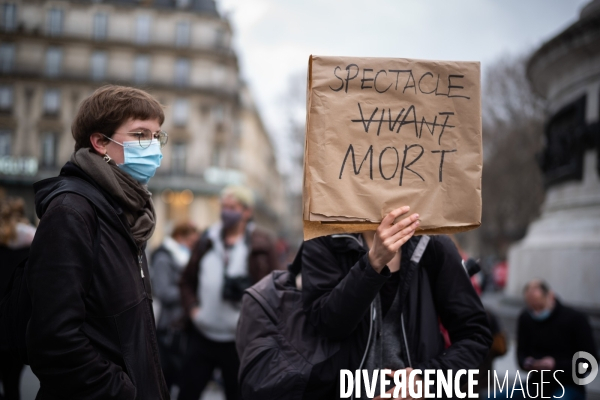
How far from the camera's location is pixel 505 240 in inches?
1576

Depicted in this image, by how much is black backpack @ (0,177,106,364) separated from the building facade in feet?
142

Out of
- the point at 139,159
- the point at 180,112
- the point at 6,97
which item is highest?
the point at 6,97

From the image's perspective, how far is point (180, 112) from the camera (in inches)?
1822

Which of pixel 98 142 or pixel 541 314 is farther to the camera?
pixel 541 314

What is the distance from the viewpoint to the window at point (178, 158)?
45.8 metres

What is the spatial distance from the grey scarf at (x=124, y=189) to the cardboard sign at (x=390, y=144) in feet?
2.13

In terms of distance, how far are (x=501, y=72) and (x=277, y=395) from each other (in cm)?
3284

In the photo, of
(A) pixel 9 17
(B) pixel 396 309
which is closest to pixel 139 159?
(B) pixel 396 309

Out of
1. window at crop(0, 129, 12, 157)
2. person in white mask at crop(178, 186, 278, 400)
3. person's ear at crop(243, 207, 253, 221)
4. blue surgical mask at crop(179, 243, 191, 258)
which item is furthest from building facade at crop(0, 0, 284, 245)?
person in white mask at crop(178, 186, 278, 400)

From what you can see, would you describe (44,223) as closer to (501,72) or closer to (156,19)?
(501,72)

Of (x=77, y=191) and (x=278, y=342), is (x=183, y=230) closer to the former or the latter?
(x=278, y=342)

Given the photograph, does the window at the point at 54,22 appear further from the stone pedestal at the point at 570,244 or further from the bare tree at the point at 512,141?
the stone pedestal at the point at 570,244

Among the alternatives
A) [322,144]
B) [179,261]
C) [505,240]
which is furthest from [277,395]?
[505,240]

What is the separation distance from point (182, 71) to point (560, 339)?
4516cm
